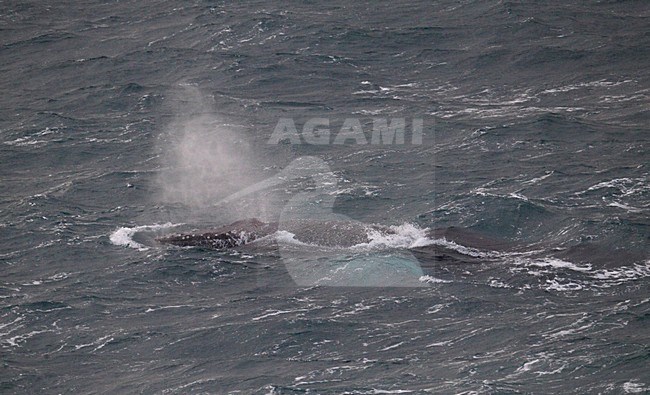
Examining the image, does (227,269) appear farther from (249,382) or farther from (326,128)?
(326,128)

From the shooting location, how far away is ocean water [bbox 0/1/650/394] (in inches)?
1352

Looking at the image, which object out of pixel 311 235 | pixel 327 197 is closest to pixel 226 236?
pixel 311 235

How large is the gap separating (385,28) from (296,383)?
4027cm

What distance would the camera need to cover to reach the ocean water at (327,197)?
1352 inches

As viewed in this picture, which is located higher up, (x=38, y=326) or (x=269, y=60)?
(x=269, y=60)

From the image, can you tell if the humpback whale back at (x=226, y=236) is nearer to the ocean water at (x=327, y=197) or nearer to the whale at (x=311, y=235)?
the whale at (x=311, y=235)

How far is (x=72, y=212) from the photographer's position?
4866 cm

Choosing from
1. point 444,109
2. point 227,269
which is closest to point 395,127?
point 444,109

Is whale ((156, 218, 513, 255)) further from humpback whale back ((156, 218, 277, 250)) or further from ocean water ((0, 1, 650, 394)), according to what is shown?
ocean water ((0, 1, 650, 394))

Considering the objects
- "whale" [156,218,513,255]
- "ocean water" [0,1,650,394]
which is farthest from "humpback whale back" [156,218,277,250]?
"ocean water" [0,1,650,394]

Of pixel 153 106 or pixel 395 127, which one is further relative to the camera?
pixel 153 106

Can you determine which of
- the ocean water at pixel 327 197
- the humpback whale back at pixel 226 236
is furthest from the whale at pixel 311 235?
the ocean water at pixel 327 197

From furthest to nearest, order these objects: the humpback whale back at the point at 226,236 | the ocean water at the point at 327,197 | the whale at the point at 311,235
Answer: the humpback whale back at the point at 226,236, the whale at the point at 311,235, the ocean water at the point at 327,197

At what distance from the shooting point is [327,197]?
161 ft
